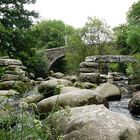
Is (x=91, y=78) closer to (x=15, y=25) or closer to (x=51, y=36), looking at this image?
(x=15, y=25)

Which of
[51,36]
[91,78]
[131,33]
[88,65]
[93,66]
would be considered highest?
[131,33]

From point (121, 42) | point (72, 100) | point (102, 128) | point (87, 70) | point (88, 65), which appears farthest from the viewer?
point (121, 42)

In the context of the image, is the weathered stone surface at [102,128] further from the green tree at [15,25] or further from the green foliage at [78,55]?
the green foliage at [78,55]

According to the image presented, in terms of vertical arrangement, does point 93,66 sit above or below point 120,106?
below

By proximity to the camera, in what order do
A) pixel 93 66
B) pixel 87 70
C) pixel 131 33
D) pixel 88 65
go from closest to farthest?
1. pixel 87 70
2. pixel 88 65
3. pixel 93 66
4. pixel 131 33

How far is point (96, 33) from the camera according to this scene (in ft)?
132

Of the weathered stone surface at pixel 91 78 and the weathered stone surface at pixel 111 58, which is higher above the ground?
the weathered stone surface at pixel 111 58

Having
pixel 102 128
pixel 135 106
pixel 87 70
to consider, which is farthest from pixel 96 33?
pixel 102 128

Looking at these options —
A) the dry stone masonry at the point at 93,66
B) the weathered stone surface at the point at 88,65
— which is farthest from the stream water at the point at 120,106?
the weathered stone surface at the point at 88,65

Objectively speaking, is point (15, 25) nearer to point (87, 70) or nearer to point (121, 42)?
point (87, 70)

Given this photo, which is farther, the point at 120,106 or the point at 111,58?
the point at 111,58

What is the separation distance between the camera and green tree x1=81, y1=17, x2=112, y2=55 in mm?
39750

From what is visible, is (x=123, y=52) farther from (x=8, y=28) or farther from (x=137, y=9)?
(x=8, y=28)

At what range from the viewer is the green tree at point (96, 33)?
39.8 meters
